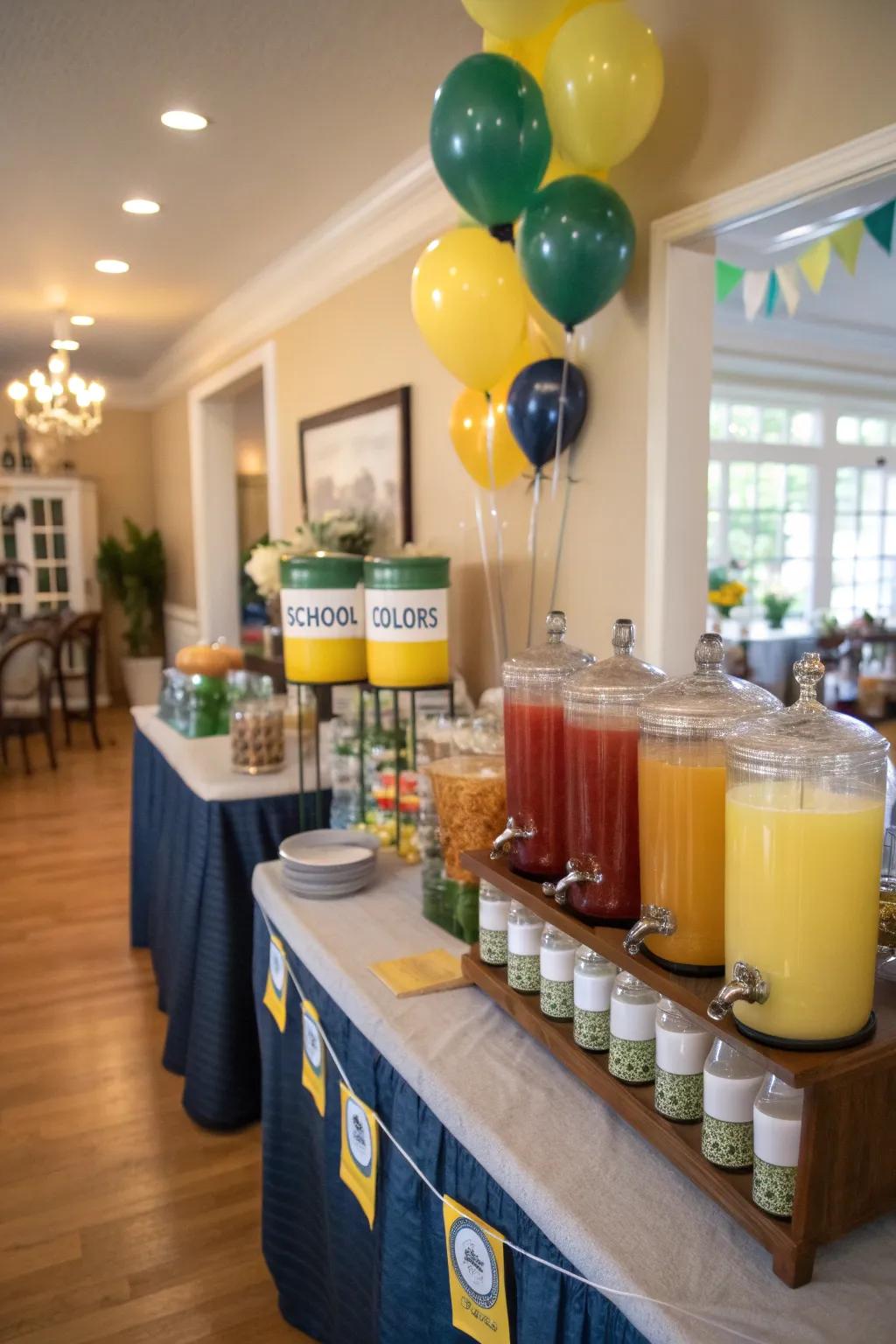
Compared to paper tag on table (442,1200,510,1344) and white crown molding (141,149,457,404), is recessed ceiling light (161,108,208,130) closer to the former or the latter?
white crown molding (141,149,457,404)

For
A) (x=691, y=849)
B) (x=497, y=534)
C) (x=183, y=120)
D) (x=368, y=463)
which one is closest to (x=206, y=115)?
(x=183, y=120)

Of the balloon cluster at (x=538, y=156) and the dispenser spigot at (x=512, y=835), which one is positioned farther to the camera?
the balloon cluster at (x=538, y=156)

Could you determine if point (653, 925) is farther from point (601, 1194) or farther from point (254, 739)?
point (254, 739)

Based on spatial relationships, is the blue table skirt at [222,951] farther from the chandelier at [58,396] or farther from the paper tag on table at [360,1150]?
the chandelier at [58,396]

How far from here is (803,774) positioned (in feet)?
2.52

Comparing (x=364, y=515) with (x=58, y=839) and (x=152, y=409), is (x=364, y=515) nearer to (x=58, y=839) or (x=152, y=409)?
(x=58, y=839)

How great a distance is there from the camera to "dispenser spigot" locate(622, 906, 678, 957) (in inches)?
35.4

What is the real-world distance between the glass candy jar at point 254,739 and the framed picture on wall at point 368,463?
1074 millimetres

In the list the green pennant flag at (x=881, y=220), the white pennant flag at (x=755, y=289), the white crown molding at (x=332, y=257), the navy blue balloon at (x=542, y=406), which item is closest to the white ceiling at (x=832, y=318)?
the white pennant flag at (x=755, y=289)

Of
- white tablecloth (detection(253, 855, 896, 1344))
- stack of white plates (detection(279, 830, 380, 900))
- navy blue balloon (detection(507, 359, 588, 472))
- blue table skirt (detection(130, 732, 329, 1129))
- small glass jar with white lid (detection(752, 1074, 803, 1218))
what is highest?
navy blue balloon (detection(507, 359, 588, 472))

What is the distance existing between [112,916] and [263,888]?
7.11 ft

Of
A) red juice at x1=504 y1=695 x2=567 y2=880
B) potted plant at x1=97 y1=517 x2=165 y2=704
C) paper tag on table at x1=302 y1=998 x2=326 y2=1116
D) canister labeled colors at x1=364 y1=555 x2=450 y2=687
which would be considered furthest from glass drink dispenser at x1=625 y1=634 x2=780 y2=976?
potted plant at x1=97 y1=517 x2=165 y2=704

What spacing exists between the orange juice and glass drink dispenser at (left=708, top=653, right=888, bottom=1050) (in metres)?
0.08

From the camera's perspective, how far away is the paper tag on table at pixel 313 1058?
149 centimetres
